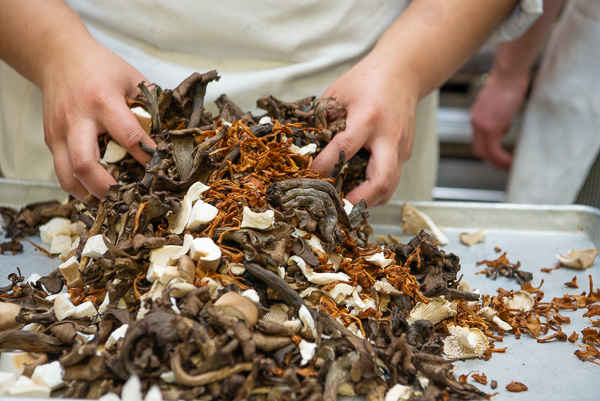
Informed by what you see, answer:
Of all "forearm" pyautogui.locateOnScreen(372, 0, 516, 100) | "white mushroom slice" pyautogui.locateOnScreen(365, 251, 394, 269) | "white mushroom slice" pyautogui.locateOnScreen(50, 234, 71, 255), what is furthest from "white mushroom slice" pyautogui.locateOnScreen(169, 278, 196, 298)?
"forearm" pyautogui.locateOnScreen(372, 0, 516, 100)

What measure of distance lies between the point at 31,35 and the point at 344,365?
624 millimetres

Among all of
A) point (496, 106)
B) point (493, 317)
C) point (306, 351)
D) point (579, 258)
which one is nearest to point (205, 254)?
point (306, 351)

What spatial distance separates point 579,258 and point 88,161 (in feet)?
2.20

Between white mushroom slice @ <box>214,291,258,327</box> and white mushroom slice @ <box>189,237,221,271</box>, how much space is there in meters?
0.04

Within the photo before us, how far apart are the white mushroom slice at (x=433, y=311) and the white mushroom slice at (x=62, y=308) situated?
1.14 feet

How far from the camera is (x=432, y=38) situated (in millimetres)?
906

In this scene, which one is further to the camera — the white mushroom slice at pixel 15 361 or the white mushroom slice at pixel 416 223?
the white mushroom slice at pixel 416 223

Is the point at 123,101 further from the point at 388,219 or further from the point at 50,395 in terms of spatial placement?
the point at 388,219

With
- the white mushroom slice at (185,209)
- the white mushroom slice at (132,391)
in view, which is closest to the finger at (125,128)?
the white mushroom slice at (185,209)

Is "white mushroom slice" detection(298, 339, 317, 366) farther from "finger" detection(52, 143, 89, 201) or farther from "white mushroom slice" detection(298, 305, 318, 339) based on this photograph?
"finger" detection(52, 143, 89, 201)

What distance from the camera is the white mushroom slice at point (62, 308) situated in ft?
1.93

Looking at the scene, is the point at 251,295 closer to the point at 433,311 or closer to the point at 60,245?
the point at 433,311

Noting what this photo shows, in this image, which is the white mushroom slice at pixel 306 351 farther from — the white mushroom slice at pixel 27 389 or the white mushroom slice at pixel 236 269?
the white mushroom slice at pixel 27 389

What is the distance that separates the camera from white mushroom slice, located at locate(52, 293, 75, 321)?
1.93ft
